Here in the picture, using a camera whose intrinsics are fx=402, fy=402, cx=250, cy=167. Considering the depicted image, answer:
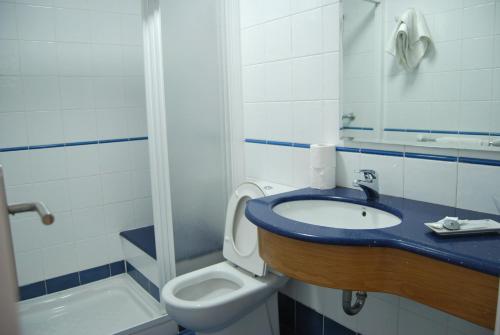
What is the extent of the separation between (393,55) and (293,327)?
1.44 metres

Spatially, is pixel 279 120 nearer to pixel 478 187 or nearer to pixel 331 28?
pixel 331 28

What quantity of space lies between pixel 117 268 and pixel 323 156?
1.89 m

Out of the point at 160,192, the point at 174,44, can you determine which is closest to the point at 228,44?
the point at 174,44

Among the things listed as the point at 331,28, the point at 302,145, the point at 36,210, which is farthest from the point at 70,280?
the point at 331,28

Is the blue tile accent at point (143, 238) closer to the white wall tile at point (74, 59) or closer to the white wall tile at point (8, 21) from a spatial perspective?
the white wall tile at point (74, 59)

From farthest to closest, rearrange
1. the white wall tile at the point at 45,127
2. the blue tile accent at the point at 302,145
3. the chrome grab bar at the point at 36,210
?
the white wall tile at the point at 45,127 < the blue tile accent at the point at 302,145 < the chrome grab bar at the point at 36,210

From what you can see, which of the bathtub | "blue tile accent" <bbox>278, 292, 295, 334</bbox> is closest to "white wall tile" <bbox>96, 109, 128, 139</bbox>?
the bathtub

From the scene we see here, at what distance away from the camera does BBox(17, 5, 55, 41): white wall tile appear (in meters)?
2.42

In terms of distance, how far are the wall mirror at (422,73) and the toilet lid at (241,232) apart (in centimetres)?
55

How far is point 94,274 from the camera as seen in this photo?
9.16 ft

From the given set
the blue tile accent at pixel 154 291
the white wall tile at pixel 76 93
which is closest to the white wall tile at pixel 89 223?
the blue tile accent at pixel 154 291

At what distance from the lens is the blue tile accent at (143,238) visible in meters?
2.46

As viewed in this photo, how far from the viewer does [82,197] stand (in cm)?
271

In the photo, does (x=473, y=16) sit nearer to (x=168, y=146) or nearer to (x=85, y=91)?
(x=168, y=146)
